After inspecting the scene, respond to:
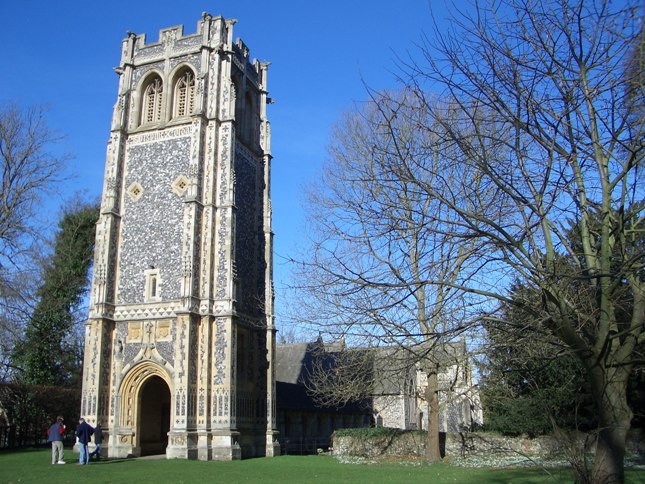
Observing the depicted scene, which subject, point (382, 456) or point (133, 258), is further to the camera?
point (133, 258)

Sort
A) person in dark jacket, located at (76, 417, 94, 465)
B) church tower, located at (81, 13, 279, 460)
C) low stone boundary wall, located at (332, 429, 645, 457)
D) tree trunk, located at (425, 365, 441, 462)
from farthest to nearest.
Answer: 1. church tower, located at (81, 13, 279, 460)
2. low stone boundary wall, located at (332, 429, 645, 457)
3. tree trunk, located at (425, 365, 441, 462)
4. person in dark jacket, located at (76, 417, 94, 465)

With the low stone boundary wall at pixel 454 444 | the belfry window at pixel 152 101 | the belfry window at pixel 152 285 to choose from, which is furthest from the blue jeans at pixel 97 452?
the belfry window at pixel 152 101

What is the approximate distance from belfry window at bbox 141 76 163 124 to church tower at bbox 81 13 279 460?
51 mm

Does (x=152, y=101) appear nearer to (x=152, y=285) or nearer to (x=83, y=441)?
(x=152, y=285)

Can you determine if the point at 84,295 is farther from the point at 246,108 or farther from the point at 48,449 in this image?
the point at 246,108

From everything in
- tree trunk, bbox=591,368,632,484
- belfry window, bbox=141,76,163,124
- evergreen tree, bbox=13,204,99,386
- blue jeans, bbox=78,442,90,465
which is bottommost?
blue jeans, bbox=78,442,90,465

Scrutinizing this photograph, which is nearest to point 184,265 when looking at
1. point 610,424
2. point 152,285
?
point 152,285

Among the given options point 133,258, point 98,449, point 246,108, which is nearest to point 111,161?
point 133,258

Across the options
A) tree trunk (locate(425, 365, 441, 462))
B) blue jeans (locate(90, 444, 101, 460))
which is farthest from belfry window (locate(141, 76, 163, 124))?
tree trunk (locate(425, 365, 441, 462))

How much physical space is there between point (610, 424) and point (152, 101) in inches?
976

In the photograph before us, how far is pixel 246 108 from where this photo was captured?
93.2ft

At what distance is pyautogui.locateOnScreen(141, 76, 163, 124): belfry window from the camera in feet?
86.3

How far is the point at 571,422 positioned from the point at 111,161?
808 inches

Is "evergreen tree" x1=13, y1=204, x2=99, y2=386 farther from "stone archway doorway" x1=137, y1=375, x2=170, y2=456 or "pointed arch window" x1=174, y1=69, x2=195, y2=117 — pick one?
"pointed arch window" x1=174, y1=69, x2=195, y2=117
